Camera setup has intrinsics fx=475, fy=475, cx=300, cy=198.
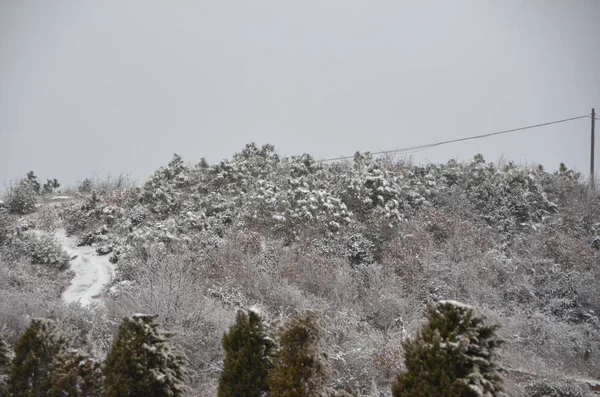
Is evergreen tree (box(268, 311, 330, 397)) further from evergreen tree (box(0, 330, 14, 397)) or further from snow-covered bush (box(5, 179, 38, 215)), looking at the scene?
snow-covered bush (box(5, 179, 38, 215))

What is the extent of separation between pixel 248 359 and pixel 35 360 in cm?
254

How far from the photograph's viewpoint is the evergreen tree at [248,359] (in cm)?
550

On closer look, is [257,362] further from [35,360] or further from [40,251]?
[40,251]

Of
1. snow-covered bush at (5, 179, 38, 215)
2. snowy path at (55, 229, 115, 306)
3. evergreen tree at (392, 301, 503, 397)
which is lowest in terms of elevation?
evergreen tree at (392, 301, 503, 397)

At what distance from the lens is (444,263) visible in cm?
1273

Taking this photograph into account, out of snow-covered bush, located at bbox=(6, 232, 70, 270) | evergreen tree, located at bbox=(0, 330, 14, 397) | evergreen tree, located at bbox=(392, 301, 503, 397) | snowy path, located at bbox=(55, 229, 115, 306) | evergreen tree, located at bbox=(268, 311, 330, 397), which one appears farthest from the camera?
snow-covered bush, located at bbox=(6, 232, 70, 270)

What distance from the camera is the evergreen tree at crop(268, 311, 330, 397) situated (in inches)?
192

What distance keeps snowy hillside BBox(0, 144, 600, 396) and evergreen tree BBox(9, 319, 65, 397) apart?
69cm

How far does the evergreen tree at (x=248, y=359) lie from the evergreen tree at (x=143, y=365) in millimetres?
532

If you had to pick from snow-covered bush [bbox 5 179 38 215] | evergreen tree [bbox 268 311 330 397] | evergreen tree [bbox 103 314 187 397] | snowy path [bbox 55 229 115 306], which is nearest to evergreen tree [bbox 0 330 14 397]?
evergreen tree [bbox 103 314 187 397]

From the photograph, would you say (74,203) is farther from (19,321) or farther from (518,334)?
(518,334)

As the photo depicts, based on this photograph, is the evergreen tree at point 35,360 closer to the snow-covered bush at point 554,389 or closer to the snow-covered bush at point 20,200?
the snow-covered bush at point 554,389

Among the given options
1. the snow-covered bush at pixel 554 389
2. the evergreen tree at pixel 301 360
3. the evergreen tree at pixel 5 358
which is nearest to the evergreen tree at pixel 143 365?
the evergreen tree at pixel 301 360

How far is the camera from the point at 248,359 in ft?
18.2
